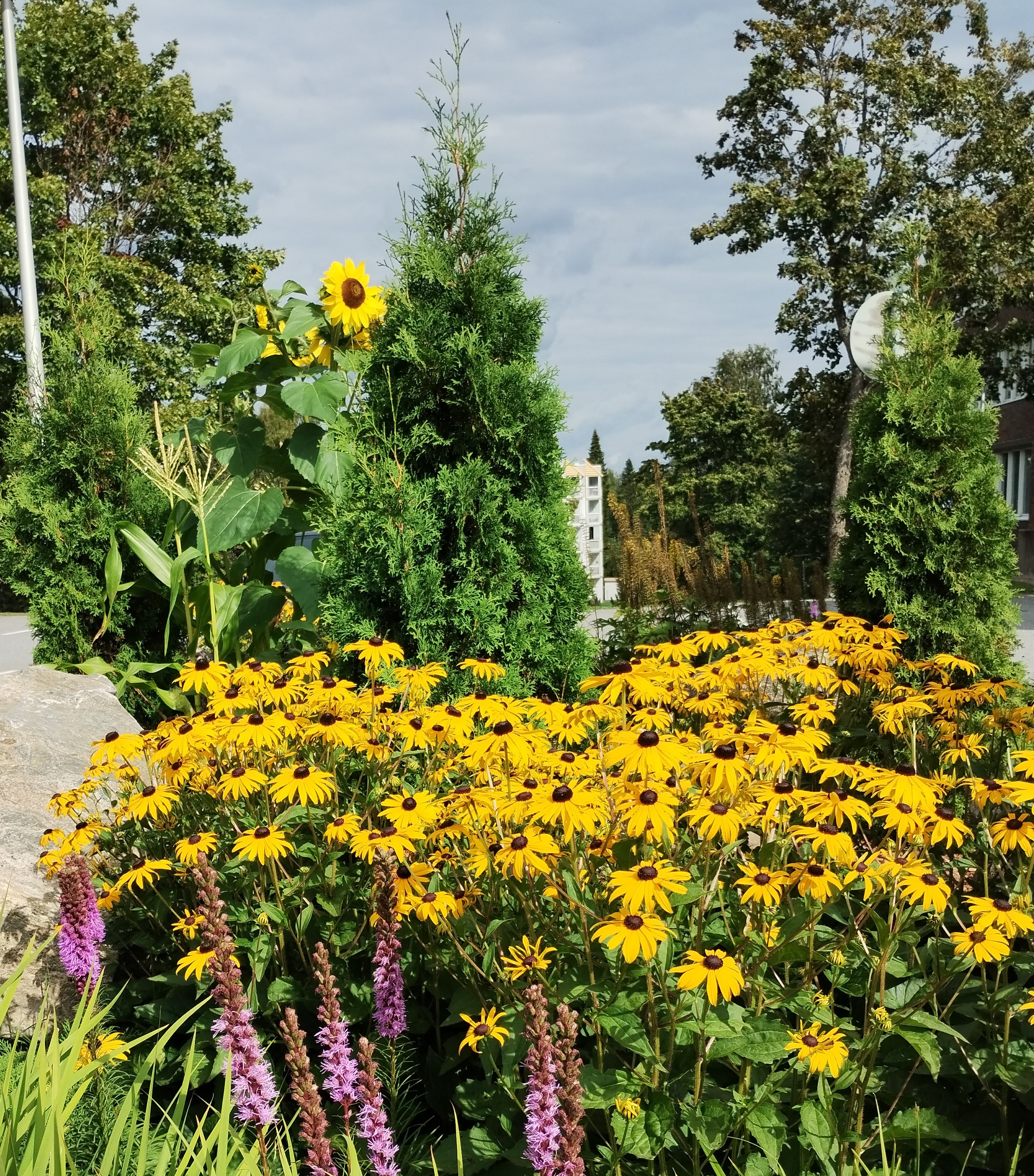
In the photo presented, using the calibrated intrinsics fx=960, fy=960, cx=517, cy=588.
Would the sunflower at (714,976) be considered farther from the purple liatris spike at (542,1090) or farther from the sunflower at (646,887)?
the purple liatris spike at (542,1090)

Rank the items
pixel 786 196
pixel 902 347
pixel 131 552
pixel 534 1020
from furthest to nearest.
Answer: pixel 786 196 → pixel 131 552 → pixel 902 347 → pixel 534 1020

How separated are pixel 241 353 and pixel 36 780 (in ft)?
8.37

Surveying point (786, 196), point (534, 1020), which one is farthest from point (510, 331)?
point (786, 196)

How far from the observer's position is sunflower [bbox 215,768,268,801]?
2572 mm

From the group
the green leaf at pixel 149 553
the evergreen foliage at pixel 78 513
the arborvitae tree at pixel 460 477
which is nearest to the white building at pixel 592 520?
the arborvitae tree at pixel 460 477

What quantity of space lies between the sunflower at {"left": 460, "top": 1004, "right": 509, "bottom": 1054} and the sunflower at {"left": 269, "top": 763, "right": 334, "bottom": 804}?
2.13 feet

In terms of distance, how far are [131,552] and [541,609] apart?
372 cm

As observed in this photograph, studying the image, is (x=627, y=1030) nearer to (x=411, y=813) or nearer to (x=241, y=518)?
(x=411, y=813)

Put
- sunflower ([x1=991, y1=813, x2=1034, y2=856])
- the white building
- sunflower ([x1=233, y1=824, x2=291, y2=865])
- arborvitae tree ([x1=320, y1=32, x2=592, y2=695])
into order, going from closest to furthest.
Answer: sunflower ([x1=991, y1=813, x2=1034, y2=856]), sunflower ([x1=233, y1=824, x2=291, y2=865]), arborvitae tree ([x1=320, y1=32, x2=592, y2=695]), the white building

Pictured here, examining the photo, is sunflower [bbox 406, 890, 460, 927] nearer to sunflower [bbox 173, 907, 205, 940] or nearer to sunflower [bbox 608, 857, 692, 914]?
sunflower [bbox 608, 857, 692, 914]

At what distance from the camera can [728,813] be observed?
1.98 meters

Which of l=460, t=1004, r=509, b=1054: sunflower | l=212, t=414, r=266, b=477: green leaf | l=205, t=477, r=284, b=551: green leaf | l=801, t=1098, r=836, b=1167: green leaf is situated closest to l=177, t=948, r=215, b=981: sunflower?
l=460, t=1004, r=509, b=1054: sunflower

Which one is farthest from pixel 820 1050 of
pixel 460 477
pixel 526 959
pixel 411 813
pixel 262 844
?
pixel 460 477

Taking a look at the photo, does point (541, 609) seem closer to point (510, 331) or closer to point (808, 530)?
point (510, 331)
